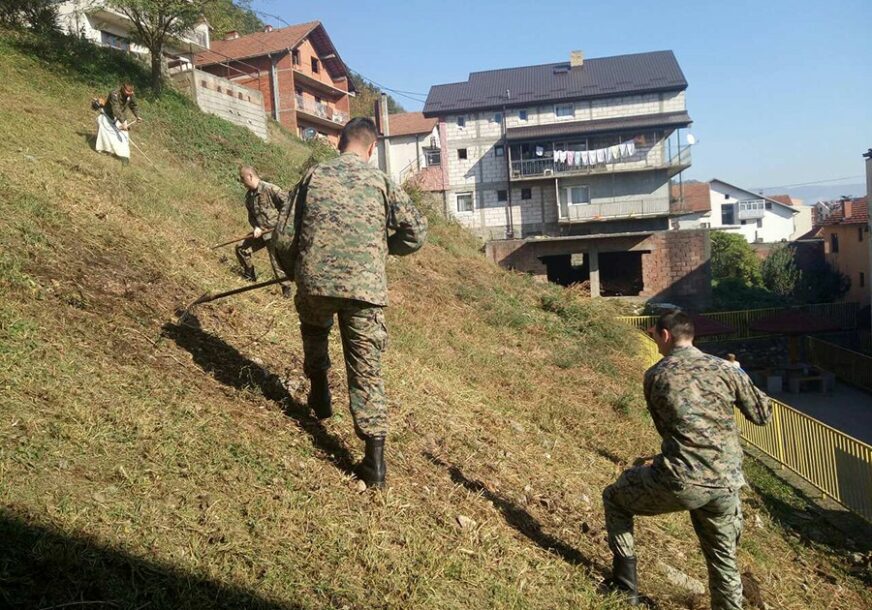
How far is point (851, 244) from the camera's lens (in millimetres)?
30797

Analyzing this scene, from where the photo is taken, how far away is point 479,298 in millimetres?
12664

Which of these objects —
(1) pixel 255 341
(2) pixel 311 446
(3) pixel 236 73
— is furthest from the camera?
(3) pixel 236 73

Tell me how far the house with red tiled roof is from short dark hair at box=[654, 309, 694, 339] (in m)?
28.9

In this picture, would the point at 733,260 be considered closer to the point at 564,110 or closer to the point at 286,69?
the point at 564,110

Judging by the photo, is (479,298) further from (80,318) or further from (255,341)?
(80,318)

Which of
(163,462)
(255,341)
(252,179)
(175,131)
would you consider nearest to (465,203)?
(175,131)

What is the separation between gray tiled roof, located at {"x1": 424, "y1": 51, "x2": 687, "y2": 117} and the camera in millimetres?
35188

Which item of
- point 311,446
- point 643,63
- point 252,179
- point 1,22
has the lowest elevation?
point 311,446

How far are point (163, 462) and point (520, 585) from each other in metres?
1.87

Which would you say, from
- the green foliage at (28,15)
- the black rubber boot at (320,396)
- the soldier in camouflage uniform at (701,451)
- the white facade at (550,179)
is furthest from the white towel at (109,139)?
the white facade at (550,179)

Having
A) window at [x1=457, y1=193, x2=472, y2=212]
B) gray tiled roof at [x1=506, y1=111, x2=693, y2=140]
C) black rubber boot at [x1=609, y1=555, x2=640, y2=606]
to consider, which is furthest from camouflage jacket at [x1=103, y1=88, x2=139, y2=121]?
window at [x1=457, y1=193, x2=472, y2=212]

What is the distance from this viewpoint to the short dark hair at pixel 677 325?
348cm

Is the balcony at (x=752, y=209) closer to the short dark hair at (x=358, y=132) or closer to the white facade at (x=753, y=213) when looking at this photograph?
the white facade at (x=753, y=213)

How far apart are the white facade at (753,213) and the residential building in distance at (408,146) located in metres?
32.4
